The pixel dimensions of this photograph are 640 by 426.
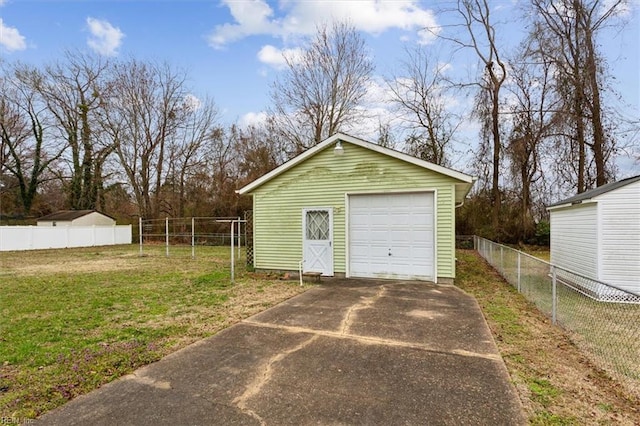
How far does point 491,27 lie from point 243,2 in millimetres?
17504

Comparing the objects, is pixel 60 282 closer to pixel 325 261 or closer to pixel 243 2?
pixel 325 261

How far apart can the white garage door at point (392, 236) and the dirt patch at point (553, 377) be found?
2.74 metres

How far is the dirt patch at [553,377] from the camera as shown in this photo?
114 inches

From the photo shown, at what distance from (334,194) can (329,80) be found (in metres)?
15.4

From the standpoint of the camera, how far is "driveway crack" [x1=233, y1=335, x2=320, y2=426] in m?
2.91

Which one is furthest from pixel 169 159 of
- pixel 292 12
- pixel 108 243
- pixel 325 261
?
pixel 325 261

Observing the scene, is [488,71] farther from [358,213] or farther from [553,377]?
[553,377]

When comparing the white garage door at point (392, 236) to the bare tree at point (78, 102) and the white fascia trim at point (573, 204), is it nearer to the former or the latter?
the white fascia trim at point (573, 204)

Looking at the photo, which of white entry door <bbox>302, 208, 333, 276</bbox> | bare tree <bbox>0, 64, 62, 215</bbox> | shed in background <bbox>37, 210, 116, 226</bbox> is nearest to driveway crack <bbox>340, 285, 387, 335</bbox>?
white entry door <bbox>302, 208, 333, 276</bbox>

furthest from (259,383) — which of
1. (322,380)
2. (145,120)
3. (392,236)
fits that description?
(145,120)

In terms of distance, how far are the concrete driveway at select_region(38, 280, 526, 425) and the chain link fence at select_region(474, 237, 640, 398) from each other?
1215mm

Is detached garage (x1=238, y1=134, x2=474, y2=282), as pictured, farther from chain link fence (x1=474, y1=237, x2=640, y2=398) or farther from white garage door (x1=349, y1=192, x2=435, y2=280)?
chain link fence (x1=474, y1=237, x2=640, y2=398)

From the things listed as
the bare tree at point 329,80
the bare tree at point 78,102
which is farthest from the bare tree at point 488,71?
the bare tree at point 78,102

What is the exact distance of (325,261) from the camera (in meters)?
9.65
